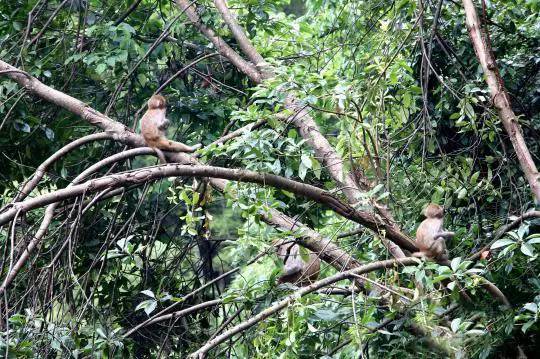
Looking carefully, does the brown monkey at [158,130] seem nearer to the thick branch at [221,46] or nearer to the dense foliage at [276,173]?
the dense foliage at [276,173]

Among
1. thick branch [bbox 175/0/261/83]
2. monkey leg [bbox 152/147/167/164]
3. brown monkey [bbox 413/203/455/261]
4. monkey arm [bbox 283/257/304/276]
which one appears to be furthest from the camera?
monkey arm [bbox 283/257/304/276]

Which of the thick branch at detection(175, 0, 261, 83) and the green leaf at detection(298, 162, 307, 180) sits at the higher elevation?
the thick branch at detection(175, 0, 261, 83)

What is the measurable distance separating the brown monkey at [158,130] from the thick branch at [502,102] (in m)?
2.14

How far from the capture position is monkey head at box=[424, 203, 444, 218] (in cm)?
552

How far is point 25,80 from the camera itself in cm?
605

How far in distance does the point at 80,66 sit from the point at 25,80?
1.20m

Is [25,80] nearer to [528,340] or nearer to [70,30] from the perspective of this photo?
[70,30]

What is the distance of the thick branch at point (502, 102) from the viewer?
434cm

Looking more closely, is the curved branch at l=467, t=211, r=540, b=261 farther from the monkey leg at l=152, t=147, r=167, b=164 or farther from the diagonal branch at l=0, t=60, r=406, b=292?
the monkey leg at l=152, t=147, r=167, b=164

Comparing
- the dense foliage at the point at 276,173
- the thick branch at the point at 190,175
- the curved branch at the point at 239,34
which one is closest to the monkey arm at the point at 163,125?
the dense foliage at the point at 276,173

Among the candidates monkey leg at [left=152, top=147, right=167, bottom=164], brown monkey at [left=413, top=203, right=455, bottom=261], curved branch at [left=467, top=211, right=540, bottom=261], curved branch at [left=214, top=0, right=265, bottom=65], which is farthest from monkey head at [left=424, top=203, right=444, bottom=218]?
curved branch at [left=214, top=0, right=265, bottom=65]

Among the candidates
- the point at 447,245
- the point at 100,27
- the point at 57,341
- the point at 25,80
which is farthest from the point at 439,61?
the point at 57,341

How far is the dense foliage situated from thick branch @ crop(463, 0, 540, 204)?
0.94ft

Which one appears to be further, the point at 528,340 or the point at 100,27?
the point at 100,27
